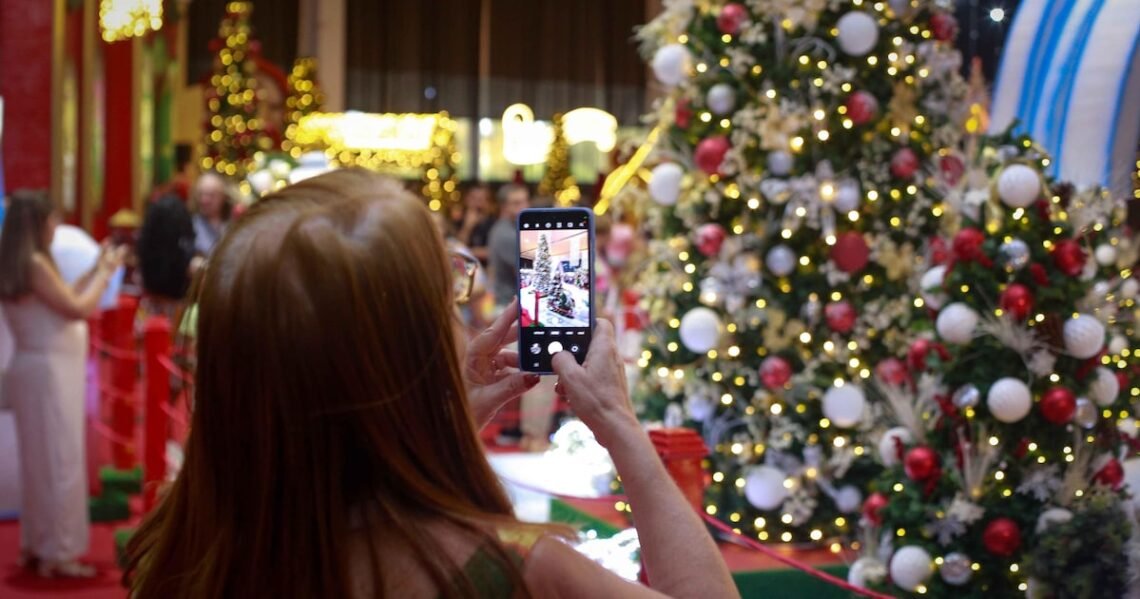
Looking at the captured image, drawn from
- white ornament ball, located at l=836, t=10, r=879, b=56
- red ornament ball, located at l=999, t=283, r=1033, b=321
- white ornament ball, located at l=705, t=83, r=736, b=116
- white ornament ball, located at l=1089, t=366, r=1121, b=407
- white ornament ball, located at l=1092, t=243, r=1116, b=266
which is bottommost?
white ornament ball, located at l=1089, t=366, r=1121, b=407

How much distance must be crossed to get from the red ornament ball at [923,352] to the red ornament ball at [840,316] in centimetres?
119

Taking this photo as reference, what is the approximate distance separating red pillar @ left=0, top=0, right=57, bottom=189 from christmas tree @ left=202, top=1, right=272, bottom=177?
5.74 metres

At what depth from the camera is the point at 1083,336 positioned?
391 centimetres

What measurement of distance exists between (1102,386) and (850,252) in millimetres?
1717

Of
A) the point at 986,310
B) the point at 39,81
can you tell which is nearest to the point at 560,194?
the point at 39,81

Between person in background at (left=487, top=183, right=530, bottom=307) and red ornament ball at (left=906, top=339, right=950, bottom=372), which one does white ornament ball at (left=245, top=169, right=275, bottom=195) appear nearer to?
person in background at (left=487, top=183, right=530, bottom=307)

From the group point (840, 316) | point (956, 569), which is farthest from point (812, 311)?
point (956, 569)

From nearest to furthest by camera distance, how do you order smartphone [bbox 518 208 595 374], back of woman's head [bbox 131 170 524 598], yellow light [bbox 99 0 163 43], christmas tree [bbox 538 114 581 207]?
1. back of woman's head [bbox 131 170 524 598]
2. smartphone [bbox 518 208 595 374]
3. yellow light [bbox 99 0 163 43]
4. christmas tree [bbox 538 114 581 207]

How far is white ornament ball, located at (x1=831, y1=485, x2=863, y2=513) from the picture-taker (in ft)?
18.1

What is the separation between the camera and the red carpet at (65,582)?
5.46m

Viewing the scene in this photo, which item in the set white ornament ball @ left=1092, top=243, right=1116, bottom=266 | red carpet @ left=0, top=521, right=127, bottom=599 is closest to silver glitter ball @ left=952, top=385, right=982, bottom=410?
white ornament ball @ left=1092, top=243, right=1116, bottom=266

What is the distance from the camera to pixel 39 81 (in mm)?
8867

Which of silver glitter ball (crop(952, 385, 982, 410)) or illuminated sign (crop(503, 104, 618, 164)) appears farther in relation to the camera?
illuminated sign (crop(503, 104, 618, 164))

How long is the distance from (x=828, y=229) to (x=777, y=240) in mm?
213
